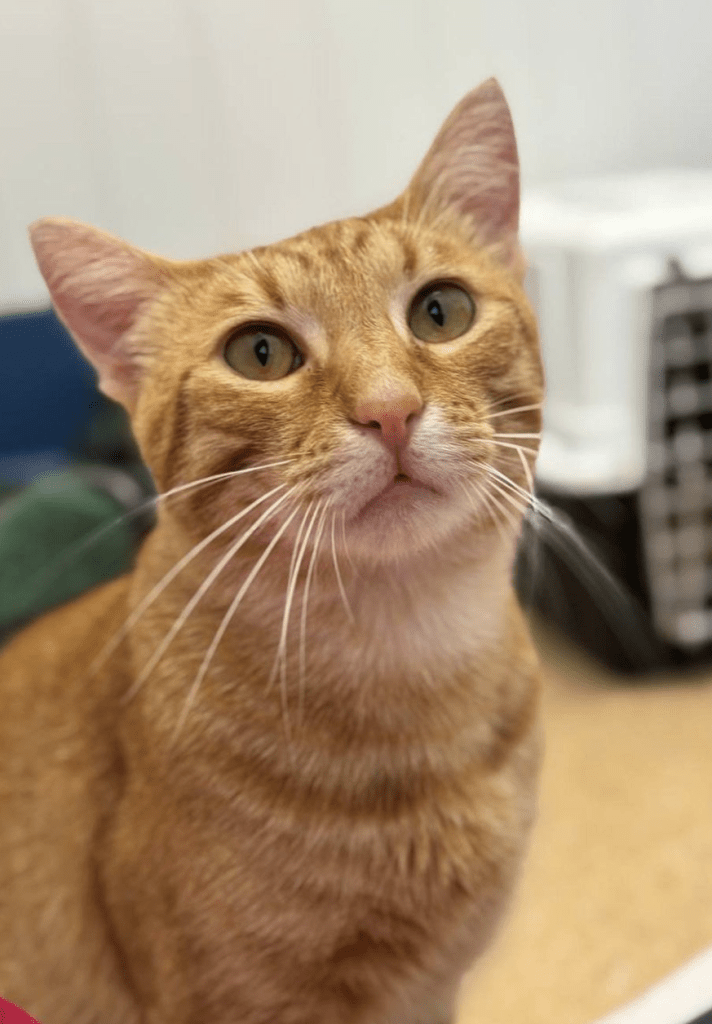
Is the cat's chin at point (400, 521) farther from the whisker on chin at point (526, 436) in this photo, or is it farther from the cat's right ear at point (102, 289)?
the cat's right ear at point (102, 289)

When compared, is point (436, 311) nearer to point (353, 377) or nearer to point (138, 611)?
point (353, 377)

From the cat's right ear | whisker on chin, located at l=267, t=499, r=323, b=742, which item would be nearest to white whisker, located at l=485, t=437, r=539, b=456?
whisker on chin, located at l=267, t=499, r=323, b=742

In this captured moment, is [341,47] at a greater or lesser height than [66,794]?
greater

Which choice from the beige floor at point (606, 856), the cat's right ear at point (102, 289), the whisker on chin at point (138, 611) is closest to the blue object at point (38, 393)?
the cat's right ear at point (102, 289)

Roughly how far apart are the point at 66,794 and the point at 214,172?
0.40m

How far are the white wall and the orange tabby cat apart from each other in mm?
27

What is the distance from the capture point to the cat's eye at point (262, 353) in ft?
1.73

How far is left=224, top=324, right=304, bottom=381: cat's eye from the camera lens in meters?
0.53

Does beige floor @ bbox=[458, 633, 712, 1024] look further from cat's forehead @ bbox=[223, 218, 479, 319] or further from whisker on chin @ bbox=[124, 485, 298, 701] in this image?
cat's forehead @ bbox=[223, 218, 479, 319]

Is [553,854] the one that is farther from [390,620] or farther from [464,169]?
[464,169]

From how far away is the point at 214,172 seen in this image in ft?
1.60

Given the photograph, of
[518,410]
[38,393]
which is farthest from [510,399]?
[38,393]

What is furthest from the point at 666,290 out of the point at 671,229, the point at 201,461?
the point at 201,461

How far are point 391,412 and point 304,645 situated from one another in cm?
18
